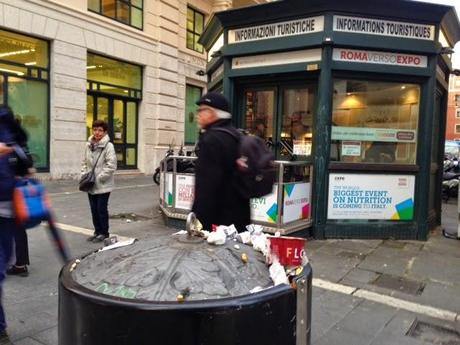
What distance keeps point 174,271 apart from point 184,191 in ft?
18.0

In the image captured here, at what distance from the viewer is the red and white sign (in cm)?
663

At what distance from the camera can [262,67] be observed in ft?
23.6

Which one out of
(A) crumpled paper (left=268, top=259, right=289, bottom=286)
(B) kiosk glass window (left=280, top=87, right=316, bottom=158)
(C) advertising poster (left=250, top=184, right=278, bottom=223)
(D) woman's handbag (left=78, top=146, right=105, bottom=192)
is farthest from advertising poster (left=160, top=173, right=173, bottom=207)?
(A) crumpled paper (left=268, top=259, right=289, bottom=286)

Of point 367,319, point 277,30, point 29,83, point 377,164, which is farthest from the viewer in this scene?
point 29,83

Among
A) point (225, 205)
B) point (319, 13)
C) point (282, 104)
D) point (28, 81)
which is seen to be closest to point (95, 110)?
point (28, 81)

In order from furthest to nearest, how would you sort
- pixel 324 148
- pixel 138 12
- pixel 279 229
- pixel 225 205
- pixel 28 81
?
pixel 138 12 → pixel 28 81 → pixel 324 148 → pixel 279 229 → pixel 225 205

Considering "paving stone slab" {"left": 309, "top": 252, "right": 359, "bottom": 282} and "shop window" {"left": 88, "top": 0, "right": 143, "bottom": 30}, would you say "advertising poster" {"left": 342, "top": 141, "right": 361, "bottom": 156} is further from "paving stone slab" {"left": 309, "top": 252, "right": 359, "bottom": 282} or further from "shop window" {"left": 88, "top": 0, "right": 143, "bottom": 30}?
"shop window" {"left": 88, "top": 0, "right": 143, "bottom": 30}

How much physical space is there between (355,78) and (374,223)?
7.43 feet

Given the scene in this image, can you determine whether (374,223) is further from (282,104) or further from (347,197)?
(282,104)

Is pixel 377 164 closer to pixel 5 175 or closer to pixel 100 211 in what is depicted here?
pixel 100 211

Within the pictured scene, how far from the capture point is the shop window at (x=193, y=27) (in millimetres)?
19688

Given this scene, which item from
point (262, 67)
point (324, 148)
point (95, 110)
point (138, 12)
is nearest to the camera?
point (324, 148)

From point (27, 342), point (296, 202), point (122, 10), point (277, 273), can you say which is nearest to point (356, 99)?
point (296, 202)

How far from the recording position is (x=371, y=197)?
687 cm
